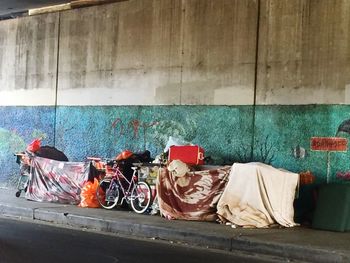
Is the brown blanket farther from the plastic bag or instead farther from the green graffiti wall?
the plastic bag

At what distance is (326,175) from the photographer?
11188mm

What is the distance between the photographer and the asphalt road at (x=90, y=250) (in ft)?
25.7

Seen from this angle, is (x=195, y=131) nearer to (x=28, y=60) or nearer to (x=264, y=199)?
(x=264, y=199)

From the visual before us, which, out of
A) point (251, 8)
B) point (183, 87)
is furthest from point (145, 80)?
point (251, 8)

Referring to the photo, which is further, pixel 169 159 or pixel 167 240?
pixel 169 159

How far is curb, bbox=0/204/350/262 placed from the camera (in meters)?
8.17

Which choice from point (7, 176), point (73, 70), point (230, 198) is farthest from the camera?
point (7, 176)

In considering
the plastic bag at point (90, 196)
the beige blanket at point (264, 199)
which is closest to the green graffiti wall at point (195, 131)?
the beige blanket at point (264, 199)

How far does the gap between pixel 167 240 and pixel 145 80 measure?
5.44m

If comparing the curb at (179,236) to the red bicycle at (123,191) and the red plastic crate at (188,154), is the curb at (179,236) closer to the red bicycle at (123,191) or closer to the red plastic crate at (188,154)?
the red bicycle at (123,191)

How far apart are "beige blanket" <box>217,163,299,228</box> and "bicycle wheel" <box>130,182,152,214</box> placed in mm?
2026

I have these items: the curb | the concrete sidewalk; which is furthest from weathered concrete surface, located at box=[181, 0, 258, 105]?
the curb

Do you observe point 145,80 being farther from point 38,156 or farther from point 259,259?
point 259,259

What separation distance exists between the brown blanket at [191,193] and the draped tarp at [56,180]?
97.0 inches
